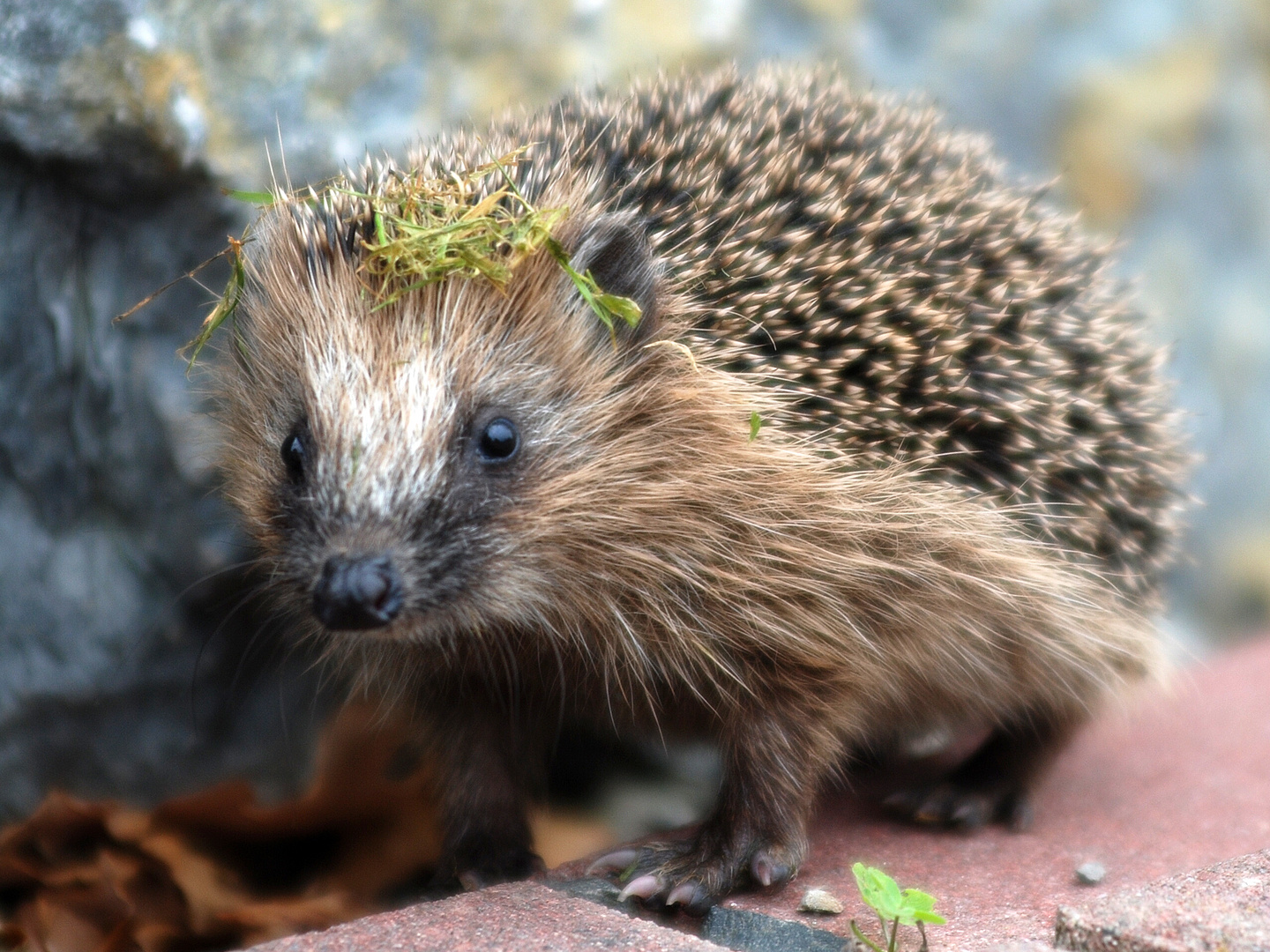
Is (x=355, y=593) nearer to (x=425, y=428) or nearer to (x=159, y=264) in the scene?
(x=425, y=428)

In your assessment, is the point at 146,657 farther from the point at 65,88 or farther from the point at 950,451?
the point at 950,451

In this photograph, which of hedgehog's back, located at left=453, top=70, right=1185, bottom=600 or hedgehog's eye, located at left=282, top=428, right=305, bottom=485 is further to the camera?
hedgehog's back, located at left=453, top=70, right=1185, bottom=600

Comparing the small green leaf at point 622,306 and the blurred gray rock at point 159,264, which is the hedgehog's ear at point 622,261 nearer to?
the small green leaf at point 622,306

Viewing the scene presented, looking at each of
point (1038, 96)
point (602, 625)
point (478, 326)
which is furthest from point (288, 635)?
point (1038, 96)

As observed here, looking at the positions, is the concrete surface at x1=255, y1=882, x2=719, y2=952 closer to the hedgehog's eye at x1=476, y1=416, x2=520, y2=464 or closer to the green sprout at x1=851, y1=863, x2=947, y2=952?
the green sprout at x1=851, y1=863, x2=947, y2=952

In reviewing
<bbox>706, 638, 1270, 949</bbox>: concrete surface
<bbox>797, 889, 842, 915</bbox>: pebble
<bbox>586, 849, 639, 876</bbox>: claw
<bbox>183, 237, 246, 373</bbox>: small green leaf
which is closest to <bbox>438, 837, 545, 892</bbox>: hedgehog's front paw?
<bbox>586, 849, 639, 876</bbox>: claw

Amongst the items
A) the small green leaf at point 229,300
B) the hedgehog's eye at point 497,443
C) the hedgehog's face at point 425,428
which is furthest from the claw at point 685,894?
the small green leaf at point 229,300
